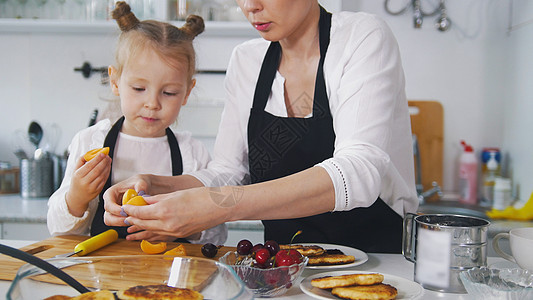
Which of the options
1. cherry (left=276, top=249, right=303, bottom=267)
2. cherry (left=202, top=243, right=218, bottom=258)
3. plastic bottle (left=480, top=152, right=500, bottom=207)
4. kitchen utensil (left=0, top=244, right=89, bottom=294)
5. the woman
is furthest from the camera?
plastic bottle (left=480, top=152, right=500, bottom=207)

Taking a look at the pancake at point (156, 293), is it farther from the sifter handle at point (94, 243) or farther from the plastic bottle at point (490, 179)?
the plastic bottle at point (490, 179)

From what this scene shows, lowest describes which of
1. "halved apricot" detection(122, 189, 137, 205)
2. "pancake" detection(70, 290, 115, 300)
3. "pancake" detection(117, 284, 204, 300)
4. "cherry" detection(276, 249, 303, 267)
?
"cherry" detection(276, 249, 303, 267)

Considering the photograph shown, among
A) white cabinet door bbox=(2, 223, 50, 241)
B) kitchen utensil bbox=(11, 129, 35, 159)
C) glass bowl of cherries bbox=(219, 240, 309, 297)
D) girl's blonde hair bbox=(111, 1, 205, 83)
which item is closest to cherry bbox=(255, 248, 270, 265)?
glass bowl of cherries bbox=(219, 240, 309, 297)

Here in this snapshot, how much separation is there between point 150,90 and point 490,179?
Result: 72.9 inches

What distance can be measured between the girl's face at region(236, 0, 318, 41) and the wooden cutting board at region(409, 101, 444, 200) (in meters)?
1.60

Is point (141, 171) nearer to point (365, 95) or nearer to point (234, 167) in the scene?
point (234, 167)

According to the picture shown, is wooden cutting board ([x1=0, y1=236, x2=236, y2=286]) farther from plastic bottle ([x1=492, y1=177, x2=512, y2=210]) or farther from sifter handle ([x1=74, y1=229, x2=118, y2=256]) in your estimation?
plastic bottle ([x1=492, y1=177, x2=512, y2=210])

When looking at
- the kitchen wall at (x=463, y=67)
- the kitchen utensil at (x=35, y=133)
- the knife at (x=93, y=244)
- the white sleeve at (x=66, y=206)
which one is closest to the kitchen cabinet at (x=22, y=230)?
the kitchen utensil at (x=35, y=133)

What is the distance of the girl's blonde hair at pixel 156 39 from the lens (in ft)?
5.08

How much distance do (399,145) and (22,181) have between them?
1.98 m

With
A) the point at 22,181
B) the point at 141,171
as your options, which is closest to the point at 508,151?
the point at 141,171

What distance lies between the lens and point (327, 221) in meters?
1.36

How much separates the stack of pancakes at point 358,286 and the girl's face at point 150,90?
0.81 metres

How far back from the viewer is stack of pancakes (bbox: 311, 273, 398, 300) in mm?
810
